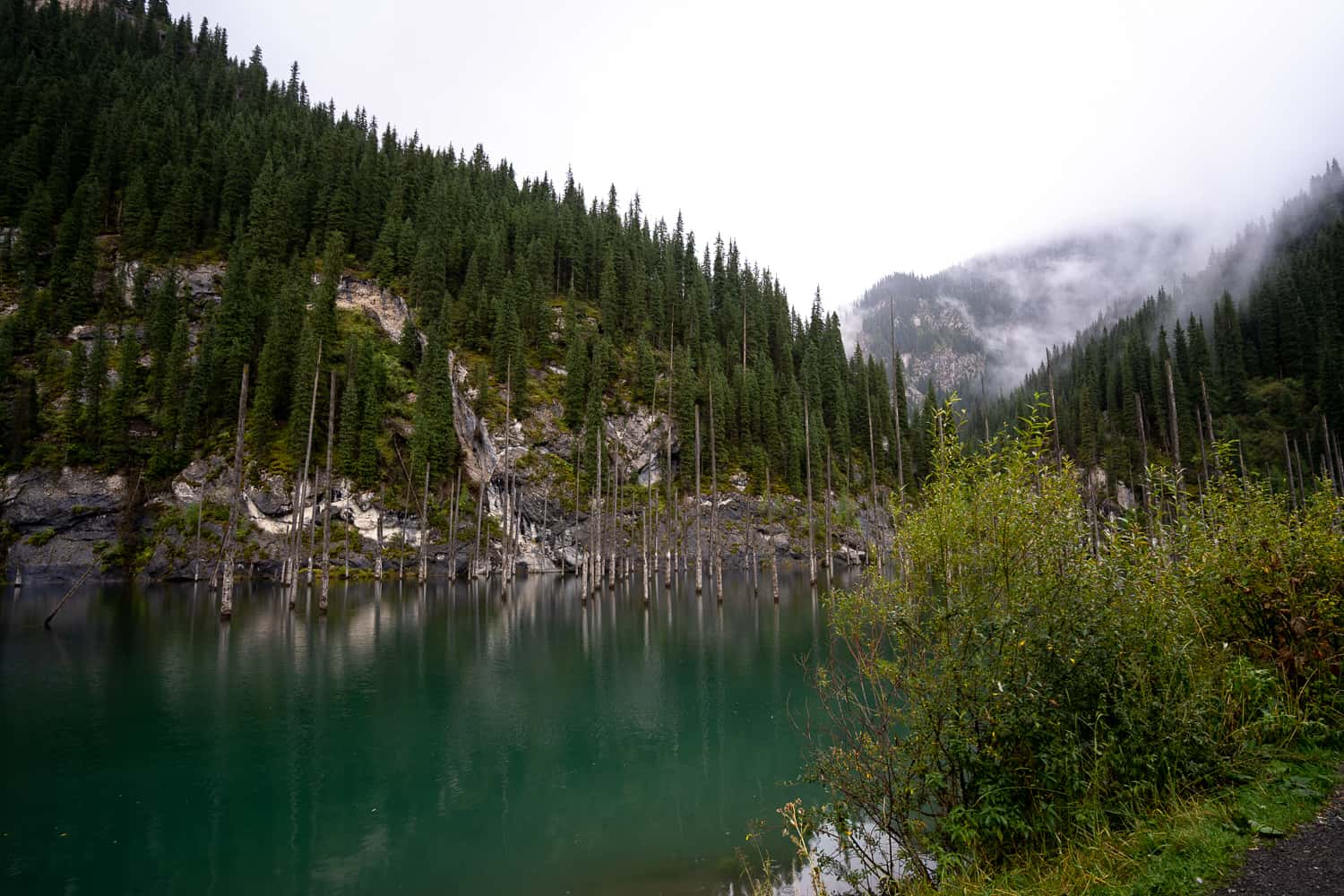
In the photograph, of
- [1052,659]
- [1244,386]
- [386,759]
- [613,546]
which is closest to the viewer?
[1052,659]

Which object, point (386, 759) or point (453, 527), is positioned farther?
point (453, 527)

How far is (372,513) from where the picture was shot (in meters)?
63.7

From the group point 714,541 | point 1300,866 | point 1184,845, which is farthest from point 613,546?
point 1300,866

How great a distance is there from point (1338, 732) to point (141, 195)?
11249cm

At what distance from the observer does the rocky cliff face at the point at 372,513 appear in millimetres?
56206

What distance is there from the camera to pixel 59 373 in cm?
6362

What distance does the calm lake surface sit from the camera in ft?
32.9

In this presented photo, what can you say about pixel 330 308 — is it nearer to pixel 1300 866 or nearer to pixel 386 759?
pixel 386 759

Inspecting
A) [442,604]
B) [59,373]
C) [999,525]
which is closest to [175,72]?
[59,373]

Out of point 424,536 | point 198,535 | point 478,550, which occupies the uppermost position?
point 198,535

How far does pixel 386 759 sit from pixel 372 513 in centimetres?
5439

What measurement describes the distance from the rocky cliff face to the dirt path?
1914 inches

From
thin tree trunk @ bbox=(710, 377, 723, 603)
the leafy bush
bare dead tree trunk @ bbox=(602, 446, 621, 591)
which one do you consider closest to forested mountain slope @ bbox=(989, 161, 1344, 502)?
thin tree trunk @ bbox=(710, 377, 723, 603)

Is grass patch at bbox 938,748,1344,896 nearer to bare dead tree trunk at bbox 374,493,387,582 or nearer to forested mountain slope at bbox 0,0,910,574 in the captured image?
forested mountain slope at bbox 0,0,910,574
